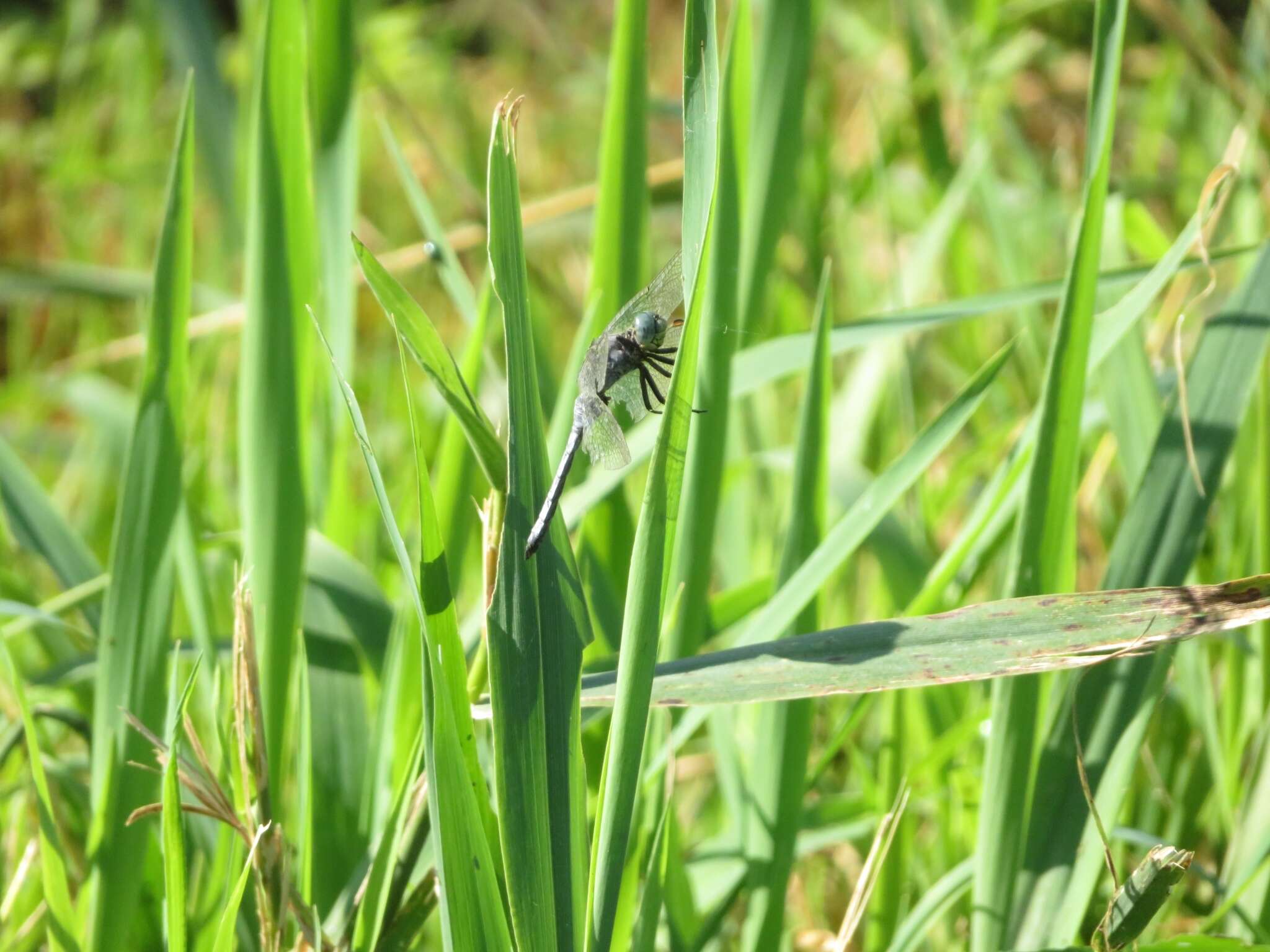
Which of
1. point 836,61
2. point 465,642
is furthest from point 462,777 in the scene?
point 836,61

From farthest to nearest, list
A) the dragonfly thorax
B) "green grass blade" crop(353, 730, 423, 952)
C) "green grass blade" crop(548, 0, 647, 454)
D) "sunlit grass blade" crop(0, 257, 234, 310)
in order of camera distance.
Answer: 1. "sunlit grass blade" crop(0, 257, 234, 310)
2. "green grass blade" crop(548, 0, 647, 454)
3. the dragonfly thorax
4. "green grass blade" crop(353, 730, 423, 952)

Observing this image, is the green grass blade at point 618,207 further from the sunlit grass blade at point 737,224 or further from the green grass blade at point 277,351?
the green grass blade at point 277,351

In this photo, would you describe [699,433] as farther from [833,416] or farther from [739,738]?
[833,416]

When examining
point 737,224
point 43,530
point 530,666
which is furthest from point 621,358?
point 43,530

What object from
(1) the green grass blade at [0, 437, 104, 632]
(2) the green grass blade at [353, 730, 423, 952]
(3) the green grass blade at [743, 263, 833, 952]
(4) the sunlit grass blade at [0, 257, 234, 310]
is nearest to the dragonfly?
(3) the green grass blade at [743, 263, 833, 952]

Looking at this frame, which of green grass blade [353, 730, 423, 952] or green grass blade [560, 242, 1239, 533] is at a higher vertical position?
green grass blade [560, 242, 1239, 533]

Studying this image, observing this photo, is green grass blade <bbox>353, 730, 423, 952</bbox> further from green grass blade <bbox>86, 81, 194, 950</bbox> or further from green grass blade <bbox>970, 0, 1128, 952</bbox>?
green grass blade <bbox>970, 0, 1128, 952</bbox>
